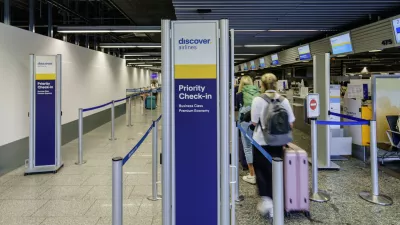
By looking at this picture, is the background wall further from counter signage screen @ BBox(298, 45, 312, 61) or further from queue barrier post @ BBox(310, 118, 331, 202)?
counter signage screen @ BBox(298, 45, 312, 61)

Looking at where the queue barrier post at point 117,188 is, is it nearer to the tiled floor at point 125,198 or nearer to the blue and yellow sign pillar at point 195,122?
the blue and yellow sign pillar at point 195,122

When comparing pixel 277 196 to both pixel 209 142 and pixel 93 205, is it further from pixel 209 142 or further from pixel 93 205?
pixel 93 205

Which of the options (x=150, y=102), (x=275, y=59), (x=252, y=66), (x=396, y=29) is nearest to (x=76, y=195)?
(x=396, y=29)

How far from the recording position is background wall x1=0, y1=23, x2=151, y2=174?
4777mm

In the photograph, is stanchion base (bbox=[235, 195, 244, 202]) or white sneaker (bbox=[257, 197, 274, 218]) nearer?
white sneaker (bbox=[257, 197, 274, 218])

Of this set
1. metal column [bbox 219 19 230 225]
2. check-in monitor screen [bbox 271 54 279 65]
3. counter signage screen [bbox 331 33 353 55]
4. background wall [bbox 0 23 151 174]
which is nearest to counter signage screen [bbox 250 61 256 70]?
check-in monitor screen [bbox 271 54 279 65]

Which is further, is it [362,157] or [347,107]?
[347,107]

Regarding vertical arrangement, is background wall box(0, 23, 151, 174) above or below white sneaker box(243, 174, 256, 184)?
above

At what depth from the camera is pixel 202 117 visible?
2.10m

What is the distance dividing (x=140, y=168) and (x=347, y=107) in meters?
4.58

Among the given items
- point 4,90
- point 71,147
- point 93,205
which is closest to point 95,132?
point 71,147

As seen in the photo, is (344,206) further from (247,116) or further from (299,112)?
(299,112)

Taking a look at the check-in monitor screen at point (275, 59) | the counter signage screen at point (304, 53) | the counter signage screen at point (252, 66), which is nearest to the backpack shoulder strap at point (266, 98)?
the counter signage screen at point (304, 53)

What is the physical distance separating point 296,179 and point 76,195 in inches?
109
